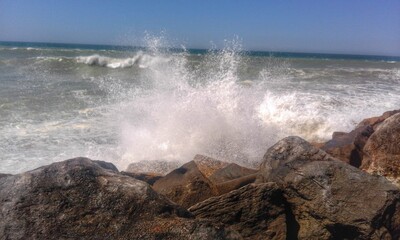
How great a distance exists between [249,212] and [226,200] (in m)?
0.19

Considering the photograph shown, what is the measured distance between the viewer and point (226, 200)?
2.94 meters

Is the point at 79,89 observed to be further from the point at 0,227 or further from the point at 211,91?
the point at 0,227

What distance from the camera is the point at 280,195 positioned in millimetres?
3137

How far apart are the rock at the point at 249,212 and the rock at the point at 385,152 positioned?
4.72 ft

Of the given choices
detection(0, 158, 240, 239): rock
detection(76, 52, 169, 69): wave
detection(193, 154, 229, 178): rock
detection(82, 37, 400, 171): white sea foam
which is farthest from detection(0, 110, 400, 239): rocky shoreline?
detection(76, 52, 169, 69): wave

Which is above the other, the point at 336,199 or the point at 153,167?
the point at 336,199

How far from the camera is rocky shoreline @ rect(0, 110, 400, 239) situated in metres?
2.27

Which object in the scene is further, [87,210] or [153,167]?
[153,167]

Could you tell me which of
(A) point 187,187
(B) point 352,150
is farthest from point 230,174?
(B) point 352,150

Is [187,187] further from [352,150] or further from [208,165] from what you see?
[352,150]

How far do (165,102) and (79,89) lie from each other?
6301mm

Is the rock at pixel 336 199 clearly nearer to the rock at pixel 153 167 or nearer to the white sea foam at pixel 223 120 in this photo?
the rock at pixel 153 167

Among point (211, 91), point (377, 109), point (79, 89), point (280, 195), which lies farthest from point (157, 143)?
point (79, 89)

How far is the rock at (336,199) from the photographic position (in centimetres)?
288
